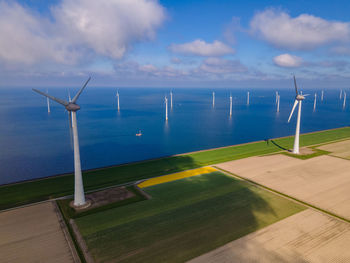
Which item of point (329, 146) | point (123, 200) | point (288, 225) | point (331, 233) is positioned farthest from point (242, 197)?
point (329, 146)

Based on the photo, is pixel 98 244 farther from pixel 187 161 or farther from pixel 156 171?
pixel 187 161

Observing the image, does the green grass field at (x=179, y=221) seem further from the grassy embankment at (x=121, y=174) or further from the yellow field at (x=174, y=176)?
the grassy embankment at (x=121, y=174)

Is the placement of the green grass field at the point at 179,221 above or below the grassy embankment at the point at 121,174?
above

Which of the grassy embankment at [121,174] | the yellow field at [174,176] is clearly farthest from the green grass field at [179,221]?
the grassy embankment at [121,174]

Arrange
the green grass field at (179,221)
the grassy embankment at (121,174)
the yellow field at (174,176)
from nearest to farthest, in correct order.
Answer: the green grass field at (179,221)
the grassy embankment at (121,174)
the yellow field at (174,176)

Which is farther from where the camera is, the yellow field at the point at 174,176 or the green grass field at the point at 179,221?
the yellow field at the point at 174,176

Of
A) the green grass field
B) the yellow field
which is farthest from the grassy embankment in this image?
the green grass field
